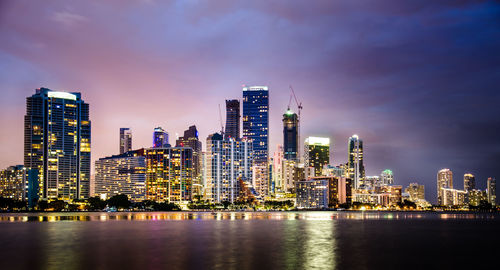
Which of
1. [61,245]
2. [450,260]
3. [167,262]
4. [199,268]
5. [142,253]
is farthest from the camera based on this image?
[61,245]

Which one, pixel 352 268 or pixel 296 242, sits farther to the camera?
pixel 296 242

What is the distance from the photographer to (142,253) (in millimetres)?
67688

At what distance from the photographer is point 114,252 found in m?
68.9

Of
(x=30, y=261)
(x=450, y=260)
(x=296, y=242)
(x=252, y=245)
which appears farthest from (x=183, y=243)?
→ (x=450, y=260)

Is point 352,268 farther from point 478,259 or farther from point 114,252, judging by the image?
point 114,252

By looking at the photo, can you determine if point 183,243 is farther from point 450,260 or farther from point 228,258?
point 450,260

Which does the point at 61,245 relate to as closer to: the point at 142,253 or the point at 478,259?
the point at 142,253

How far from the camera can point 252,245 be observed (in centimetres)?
7938

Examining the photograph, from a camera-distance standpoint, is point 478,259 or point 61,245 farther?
point 61,245

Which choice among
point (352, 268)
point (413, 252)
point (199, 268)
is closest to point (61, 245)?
point (199, 268)

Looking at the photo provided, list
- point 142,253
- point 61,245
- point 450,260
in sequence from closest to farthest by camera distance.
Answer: point 450,260 → point 142,253 → point 61,245

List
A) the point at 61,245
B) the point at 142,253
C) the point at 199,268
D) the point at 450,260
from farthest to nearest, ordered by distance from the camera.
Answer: the point at 61,245, the point at 142,253, the point at 450,260, the point at 199,268

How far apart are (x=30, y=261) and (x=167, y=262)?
17336mm

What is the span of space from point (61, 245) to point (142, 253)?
A: 64.7 feet
